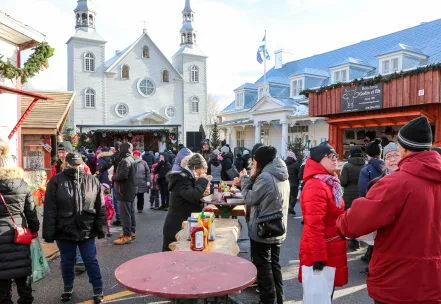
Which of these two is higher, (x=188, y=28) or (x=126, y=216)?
(x=188, y=28)

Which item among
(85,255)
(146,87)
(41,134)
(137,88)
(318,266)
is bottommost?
(85,255)

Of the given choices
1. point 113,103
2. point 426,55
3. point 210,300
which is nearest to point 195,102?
point 113,103

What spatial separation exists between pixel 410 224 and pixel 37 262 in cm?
464

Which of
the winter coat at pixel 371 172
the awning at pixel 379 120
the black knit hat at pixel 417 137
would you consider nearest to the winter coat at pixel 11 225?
the black knit hat at pixel 417 137

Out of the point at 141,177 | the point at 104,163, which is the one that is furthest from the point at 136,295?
the point at 141,177

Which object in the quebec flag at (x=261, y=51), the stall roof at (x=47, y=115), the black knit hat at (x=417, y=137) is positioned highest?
the quebec flag at (x=261, y=51)

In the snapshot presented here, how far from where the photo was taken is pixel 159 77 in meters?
34.2

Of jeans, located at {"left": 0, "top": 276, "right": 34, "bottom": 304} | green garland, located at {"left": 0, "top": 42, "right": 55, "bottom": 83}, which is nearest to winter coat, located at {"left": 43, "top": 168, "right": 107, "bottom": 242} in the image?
jeans, located at {"left": 0, "top": 276, "right": 34, "bottom": 304}

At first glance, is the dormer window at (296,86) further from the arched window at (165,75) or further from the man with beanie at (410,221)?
the man with beanie at (410,221)

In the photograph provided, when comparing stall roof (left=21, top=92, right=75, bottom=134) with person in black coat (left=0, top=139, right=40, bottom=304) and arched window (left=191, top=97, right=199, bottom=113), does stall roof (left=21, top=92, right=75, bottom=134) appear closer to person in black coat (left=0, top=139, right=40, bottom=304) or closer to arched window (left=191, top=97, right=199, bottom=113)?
person in black coat (left=0, top=139, right=40, bottom=304)

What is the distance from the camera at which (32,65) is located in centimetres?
650

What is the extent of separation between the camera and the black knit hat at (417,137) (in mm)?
2303

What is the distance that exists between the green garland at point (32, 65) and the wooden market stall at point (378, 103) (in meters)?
11.8

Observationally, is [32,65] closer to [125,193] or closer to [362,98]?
[125,193]
